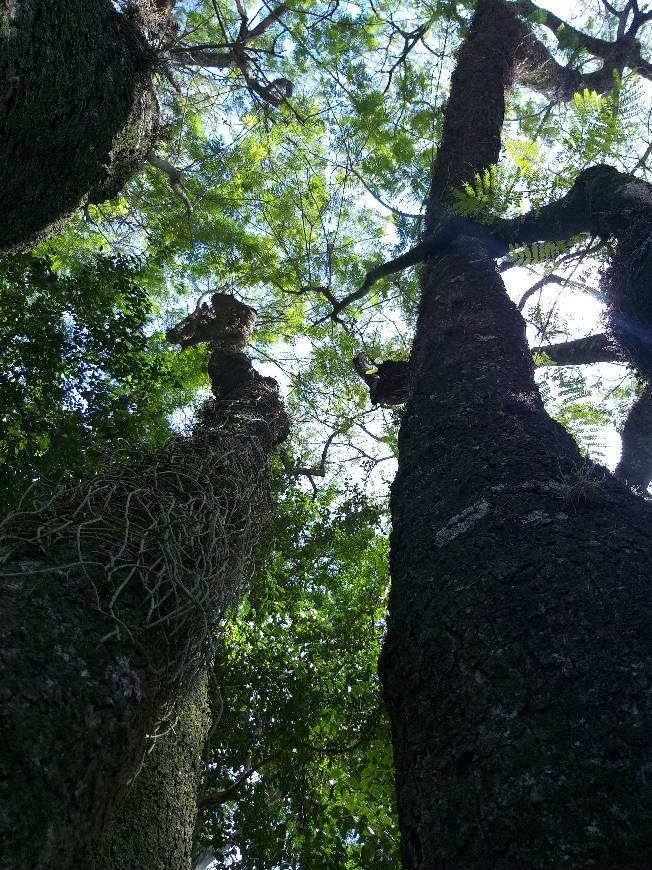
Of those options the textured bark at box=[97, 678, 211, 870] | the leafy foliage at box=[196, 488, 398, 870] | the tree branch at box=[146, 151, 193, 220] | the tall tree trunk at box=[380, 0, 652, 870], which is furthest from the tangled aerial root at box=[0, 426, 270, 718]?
the tree branch at box=[146, 151, 193, 220]

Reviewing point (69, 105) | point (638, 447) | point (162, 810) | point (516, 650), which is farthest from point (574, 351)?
point (162, 810)

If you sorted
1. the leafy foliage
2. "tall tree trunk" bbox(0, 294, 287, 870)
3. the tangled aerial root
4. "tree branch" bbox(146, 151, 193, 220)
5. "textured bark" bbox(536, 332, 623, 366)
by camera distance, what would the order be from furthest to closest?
1. "tree branch" bbox(146, 151, 193, 220)
2. "textured bark" bbox(536, 332, 623, 366)
3. the leafy foliage
4. the tangled aerial root
5. "tall tree trunk" bbox(0, 294, 287, 870)

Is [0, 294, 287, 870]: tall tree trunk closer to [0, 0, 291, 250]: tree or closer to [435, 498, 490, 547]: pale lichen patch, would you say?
[435, 498, 490, 547]: pale lichen patch

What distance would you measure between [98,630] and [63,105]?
316cm

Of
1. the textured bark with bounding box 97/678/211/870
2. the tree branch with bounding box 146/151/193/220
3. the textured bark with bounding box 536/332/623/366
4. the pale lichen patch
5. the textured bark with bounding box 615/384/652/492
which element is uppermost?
the tree branch with bounding box 146/151/193/220

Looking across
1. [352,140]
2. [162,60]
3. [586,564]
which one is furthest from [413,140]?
[586,564]

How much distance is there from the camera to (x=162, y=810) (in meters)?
3.26

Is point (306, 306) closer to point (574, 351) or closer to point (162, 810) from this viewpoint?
point (574, 351)

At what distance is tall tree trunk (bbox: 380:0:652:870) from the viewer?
1153 millimetres

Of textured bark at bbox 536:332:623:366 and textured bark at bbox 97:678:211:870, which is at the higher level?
textured bark at bbox 536:332:623:366

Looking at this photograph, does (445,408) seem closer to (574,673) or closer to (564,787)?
(574,673)

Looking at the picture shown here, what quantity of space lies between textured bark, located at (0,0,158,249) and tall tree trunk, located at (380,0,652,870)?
271 cm

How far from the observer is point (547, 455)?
7.38 feet

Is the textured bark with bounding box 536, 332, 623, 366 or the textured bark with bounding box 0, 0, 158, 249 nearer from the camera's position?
the textured bark with bounding box 0, 0, 158, 249
